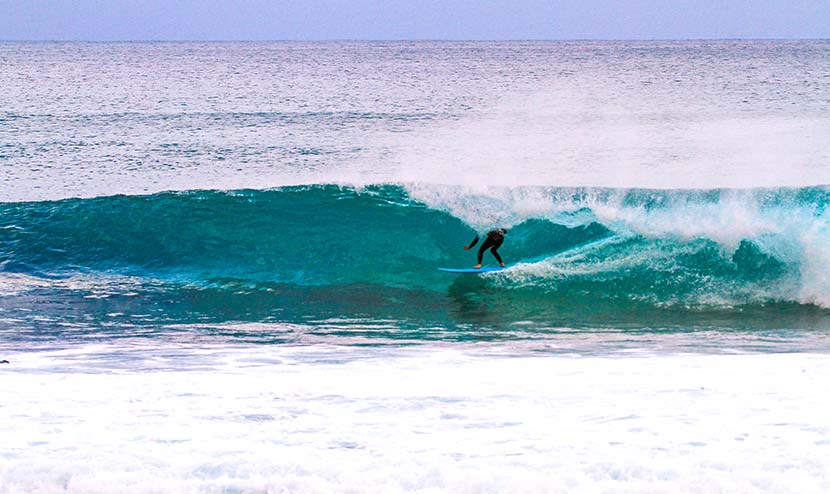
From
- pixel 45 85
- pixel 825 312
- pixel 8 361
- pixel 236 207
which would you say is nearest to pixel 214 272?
pixel 236 207

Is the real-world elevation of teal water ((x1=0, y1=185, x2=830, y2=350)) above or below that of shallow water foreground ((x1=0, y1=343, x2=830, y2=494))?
above

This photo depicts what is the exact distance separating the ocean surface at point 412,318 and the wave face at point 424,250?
61mm

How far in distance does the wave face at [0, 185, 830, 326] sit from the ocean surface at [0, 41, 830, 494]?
2.4 inches

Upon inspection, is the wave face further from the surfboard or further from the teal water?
the surfboard

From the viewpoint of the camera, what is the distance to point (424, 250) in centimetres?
1516

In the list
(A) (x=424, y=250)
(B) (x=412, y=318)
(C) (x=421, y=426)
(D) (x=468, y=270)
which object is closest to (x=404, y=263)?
(A) (x=424, y=250)

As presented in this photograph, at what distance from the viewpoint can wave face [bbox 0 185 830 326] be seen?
40.9 feet

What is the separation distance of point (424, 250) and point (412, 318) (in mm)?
3605

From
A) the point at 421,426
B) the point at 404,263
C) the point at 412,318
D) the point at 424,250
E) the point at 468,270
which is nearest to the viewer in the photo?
the point at 421,426

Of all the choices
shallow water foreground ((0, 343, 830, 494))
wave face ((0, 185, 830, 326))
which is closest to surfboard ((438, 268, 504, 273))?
wave face ((0, 185, 830, 326))

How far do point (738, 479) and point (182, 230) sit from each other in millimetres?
12945

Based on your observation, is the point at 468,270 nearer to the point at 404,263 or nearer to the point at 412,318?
the point at 404,263

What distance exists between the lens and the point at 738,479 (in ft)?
16.0

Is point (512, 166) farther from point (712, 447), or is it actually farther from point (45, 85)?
point (45, 85)
